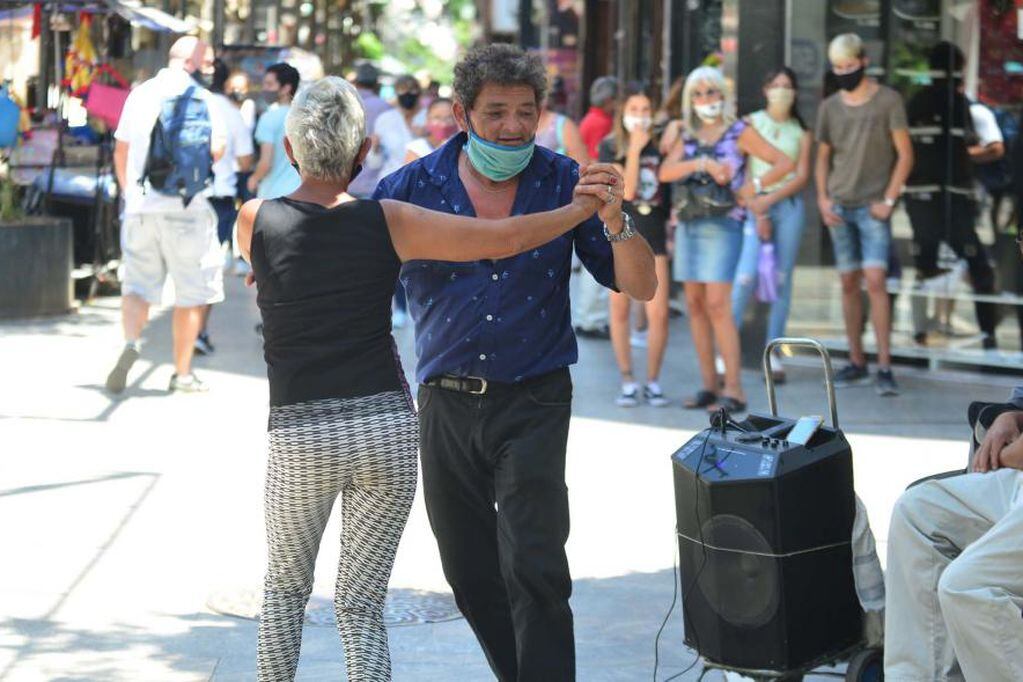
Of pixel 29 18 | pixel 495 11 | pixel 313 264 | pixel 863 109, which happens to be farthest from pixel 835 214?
pixel 495 11

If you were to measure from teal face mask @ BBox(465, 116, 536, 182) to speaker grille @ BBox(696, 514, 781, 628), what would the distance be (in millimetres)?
1093

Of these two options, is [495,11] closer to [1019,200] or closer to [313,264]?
[1019,200]

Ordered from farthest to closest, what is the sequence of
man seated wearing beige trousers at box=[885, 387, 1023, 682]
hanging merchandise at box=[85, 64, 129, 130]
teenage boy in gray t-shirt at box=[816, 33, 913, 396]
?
hanging merchandise at box=[85, 64, 129, 130] < teenage boy in gray t-shirt at box=[816, 33, 913, 396] < man seated wearing beige trousers at box=[885, 387, 1023, 682]

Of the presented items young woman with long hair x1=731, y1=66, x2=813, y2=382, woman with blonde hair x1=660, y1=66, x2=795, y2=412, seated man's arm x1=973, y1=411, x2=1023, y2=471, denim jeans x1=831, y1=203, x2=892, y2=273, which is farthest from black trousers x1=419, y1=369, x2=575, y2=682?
denim jeans x1=831, y1=203, x2=892, y2=273

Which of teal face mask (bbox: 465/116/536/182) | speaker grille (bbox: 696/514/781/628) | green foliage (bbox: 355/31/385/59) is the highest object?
green foliage (bbox: 355/31/385/59)

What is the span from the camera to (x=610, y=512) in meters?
7.59

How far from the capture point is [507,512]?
458 centimetres

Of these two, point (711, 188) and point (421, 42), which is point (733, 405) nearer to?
point (711, 188)

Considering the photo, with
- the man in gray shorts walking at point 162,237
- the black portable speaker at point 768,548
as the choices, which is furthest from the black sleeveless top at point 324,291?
the man in gray shorts walking at point 162,237

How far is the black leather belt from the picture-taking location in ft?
15.1

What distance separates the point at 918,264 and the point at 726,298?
246 cm

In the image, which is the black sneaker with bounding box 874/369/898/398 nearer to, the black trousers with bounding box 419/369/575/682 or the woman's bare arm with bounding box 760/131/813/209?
the woman's bare arm with bounding box 760/131/813/209

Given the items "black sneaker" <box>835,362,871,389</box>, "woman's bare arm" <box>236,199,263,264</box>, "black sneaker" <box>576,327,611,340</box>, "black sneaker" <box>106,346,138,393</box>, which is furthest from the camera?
"black sneaker" <box>576,327,611,340</box>

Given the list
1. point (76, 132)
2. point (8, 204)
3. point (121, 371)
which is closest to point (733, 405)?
point (121, 371)
